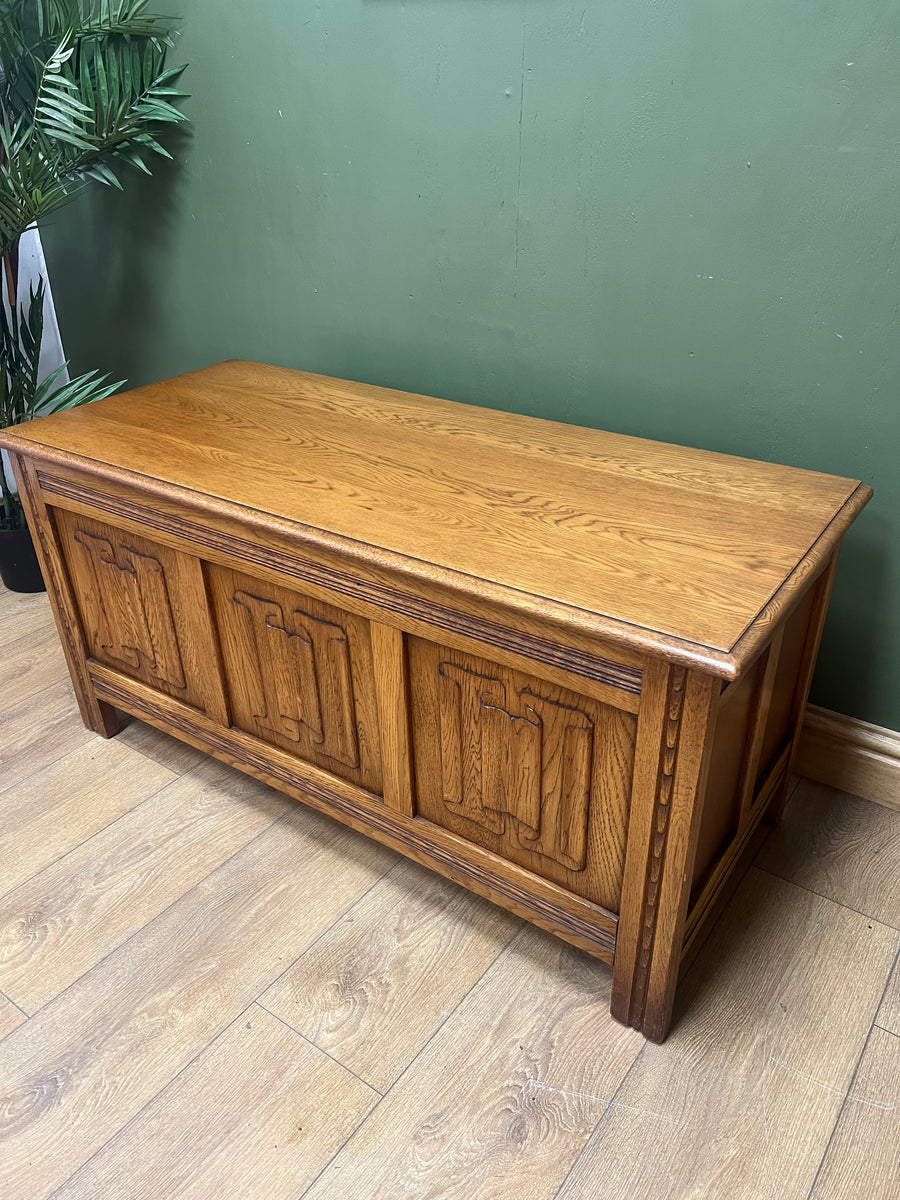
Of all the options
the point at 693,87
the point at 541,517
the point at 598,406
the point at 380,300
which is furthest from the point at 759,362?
the point at 380,300

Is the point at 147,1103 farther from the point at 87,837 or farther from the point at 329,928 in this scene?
the point at 87,837

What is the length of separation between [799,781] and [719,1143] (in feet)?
2.53

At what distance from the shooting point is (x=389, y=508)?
1254 millimetres

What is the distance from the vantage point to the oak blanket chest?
3.45ft

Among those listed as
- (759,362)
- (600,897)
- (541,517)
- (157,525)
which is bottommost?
(600,897)

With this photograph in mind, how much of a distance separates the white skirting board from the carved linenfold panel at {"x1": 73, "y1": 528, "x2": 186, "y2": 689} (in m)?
1.22

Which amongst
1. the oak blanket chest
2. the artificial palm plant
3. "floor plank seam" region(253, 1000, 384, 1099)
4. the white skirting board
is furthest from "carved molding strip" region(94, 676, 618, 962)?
the artificial palm plant

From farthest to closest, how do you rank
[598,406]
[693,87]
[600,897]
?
[598,406], [693,87], [600,897]

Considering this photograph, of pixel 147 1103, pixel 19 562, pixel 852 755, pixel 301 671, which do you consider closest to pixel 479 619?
pixel 301 671

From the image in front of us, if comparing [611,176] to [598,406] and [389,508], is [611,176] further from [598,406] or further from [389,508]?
[389,508]

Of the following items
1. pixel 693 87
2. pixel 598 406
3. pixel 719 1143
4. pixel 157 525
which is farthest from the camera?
pixel 598 406

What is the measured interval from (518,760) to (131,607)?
2.77 feet

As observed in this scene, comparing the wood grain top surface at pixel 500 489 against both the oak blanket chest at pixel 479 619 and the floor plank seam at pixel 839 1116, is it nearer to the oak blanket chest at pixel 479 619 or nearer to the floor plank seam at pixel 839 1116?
the oak blanket chest at pixel 479 619

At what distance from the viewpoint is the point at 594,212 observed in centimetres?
150
